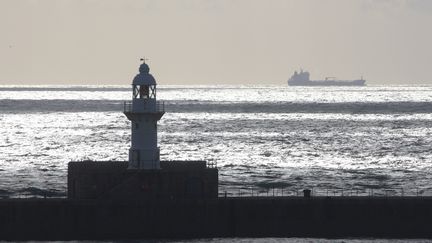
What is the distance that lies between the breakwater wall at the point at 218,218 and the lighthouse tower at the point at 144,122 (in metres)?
2.72

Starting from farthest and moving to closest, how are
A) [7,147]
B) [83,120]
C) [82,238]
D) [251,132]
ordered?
[83,120] < [251,132] < [7,147] < [82,238]

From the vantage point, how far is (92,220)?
169 feet

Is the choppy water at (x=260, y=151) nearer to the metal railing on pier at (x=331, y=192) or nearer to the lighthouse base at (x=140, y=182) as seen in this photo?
the metal railing on pier at (x=331, y=192)

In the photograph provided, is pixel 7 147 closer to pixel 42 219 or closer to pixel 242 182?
pixel 242 182

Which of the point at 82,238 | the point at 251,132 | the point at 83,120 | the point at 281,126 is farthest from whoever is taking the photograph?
the point at 83,120

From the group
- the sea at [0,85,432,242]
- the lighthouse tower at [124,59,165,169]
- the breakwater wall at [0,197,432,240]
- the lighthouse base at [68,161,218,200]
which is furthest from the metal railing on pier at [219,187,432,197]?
the breakwater wall at [0,197,432,240]

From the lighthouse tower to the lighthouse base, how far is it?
0.60 meters

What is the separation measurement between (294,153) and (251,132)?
35835mm

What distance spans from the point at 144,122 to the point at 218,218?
505 centimetres

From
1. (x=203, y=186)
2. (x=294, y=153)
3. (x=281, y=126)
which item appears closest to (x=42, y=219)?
(x=203, y=186)

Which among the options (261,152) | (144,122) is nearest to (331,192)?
(144,122)

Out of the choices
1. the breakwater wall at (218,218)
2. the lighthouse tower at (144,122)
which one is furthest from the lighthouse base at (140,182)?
the breakwater wall at (218,218)

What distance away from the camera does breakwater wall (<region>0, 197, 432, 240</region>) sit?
51.4 metres

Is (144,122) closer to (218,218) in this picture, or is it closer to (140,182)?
(140,182)
